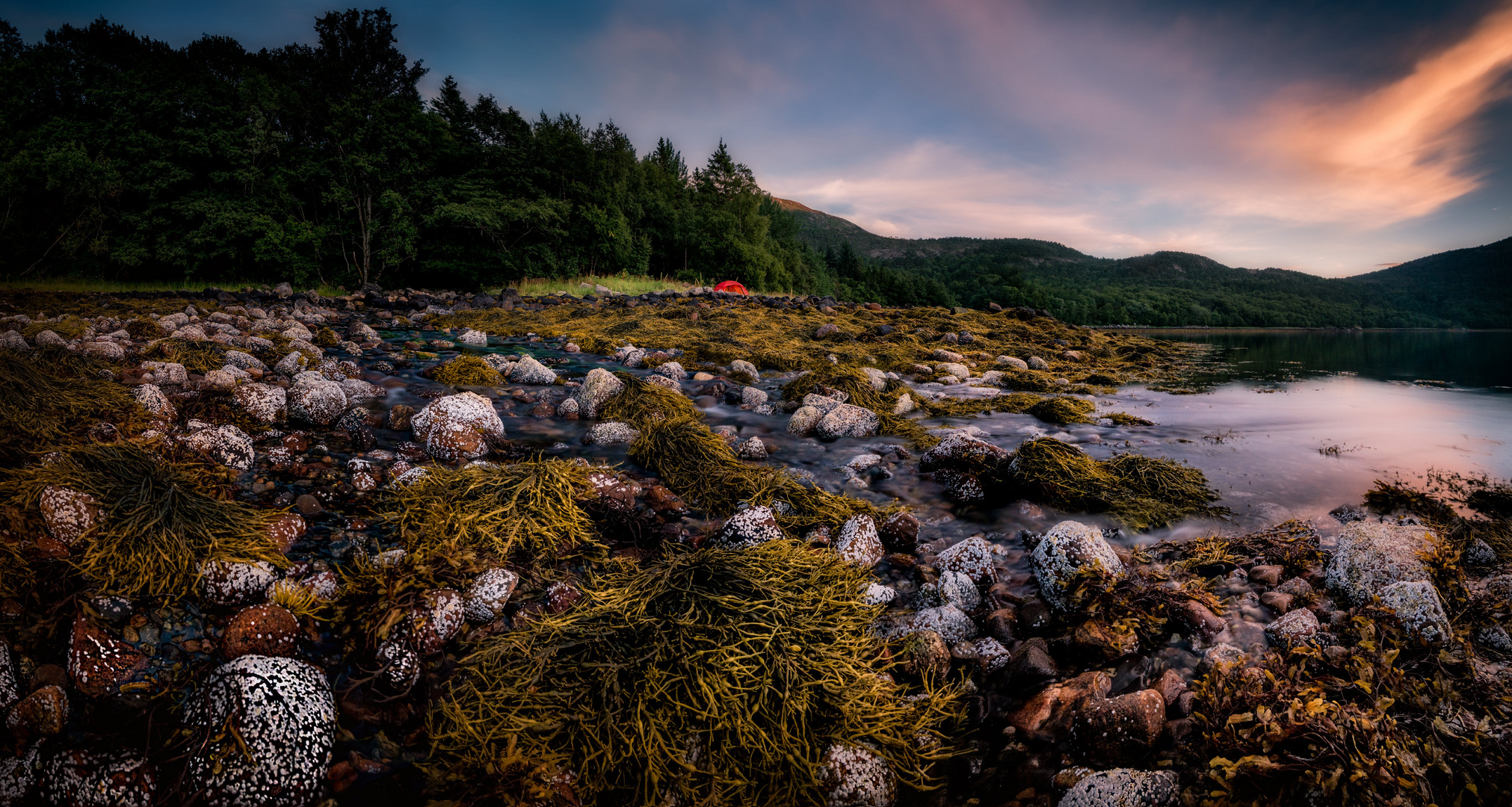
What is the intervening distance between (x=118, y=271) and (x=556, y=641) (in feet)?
118

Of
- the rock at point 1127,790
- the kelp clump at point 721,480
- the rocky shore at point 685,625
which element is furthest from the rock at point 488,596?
the rock at point 1127,790

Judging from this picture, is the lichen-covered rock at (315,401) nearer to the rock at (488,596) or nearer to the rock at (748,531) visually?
the rock at (488,596)

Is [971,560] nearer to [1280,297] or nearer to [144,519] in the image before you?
[144,519]

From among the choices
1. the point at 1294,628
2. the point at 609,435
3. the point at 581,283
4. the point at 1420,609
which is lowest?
the point at 609,435

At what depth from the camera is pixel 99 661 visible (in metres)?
2.27

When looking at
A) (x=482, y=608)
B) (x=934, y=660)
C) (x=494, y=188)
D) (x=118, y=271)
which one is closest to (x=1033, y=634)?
(x=934, y=660)

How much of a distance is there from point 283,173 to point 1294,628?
1464 inches

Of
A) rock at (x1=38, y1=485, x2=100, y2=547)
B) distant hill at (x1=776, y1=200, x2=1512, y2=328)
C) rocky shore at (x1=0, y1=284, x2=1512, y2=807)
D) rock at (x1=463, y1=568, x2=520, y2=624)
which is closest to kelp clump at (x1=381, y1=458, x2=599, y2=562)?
rocky shore at (x1=0, y1=284, x2=1512, y2=807)

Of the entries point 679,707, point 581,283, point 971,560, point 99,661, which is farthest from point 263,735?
point 581,283

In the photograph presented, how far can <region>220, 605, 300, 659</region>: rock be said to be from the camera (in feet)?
7.77

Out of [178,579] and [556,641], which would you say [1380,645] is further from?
[178,579]

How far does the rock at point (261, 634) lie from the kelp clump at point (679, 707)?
0.80 metres

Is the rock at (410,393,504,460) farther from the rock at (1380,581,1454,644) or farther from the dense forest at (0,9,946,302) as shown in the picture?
the dense forest at (0,9,946,302)

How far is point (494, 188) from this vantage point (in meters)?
30.9
